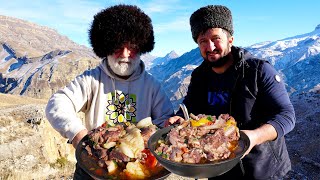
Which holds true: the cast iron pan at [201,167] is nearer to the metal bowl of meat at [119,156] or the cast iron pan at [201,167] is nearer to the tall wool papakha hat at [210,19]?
the metal bowl of meat at [119,156]

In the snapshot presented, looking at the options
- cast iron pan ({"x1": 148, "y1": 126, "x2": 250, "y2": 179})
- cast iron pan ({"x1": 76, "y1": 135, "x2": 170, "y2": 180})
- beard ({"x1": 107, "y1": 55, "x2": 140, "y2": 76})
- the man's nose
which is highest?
the man's nose

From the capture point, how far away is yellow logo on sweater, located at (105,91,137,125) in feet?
15.1

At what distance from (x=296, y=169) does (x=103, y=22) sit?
17.9m

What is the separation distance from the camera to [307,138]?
88.8 feet

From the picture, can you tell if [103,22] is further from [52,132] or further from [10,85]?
[10,85]

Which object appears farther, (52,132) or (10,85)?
(10,85)

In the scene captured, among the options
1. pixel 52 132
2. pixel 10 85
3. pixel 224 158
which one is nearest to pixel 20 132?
pixel 52 132

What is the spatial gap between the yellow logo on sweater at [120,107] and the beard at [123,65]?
0.32m

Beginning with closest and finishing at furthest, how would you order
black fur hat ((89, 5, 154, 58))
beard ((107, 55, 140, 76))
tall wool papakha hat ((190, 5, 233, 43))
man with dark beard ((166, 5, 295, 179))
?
man with dark beard ((166, 5, 295, 179)) → tall wool papakha hat ((190, 5, 233, 43)) → beard ((107, 55, 140, 76)) → black fur hat ((89, 5, 154, 58))

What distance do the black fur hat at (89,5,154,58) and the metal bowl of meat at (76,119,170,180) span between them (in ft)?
5.92

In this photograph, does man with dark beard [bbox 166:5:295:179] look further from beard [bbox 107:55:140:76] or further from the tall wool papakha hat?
beard [bbox 107:55:140:76]

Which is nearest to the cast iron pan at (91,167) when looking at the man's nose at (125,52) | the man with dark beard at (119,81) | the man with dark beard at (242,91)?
the man with dark beard at (242,91)

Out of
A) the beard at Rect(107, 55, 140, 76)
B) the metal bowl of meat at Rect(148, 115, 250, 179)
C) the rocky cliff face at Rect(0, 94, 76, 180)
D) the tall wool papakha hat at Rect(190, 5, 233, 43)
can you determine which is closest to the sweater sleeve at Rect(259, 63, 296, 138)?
the metal bowl of meat at Rect(148, 115, 250, 179)

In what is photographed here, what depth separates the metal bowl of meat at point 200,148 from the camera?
2.60 m
